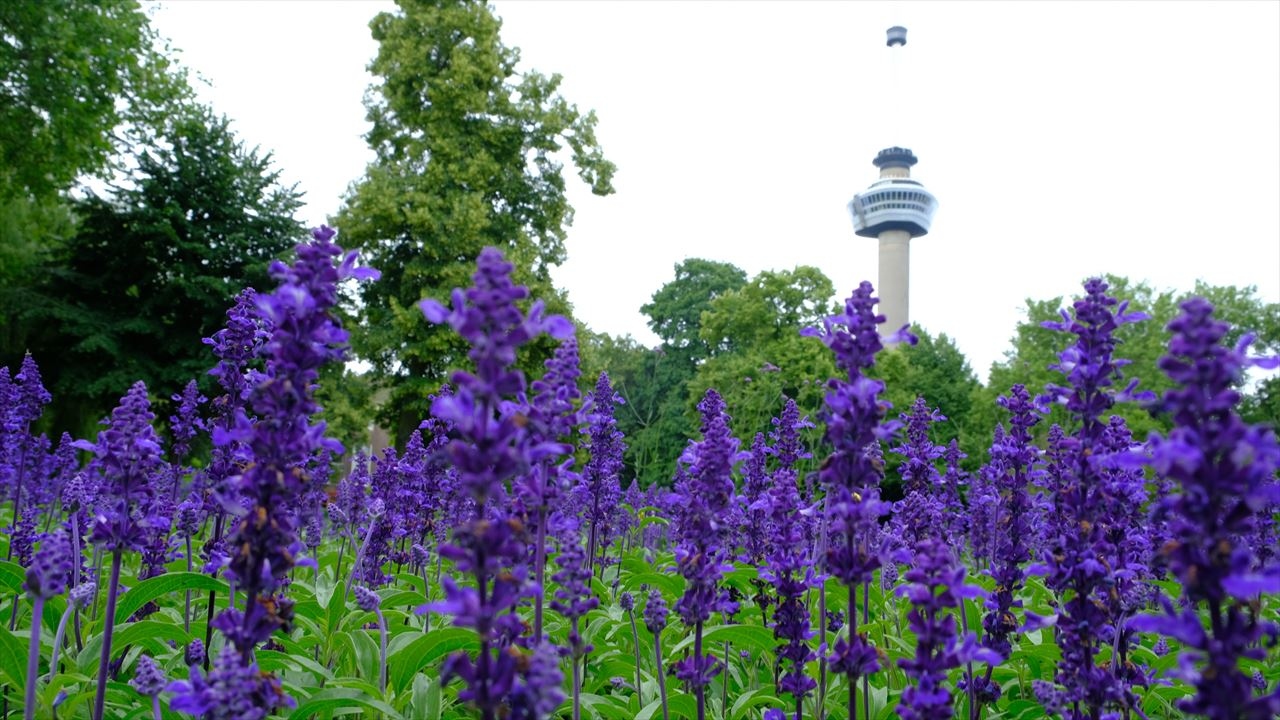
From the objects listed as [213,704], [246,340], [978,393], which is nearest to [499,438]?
[213,704]

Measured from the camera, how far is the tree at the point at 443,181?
3116cm

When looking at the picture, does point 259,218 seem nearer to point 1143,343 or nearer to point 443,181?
point 443,181

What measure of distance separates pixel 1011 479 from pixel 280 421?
4.85 metres

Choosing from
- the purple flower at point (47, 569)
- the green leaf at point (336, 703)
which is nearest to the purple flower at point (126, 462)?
the purple flower at point (47, 569)

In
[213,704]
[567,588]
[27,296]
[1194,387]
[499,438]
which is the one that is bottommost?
[213,704]

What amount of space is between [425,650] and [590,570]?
102 cm

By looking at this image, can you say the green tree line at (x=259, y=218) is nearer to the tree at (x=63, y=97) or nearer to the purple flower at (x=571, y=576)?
the tree at (x=63, y=97)

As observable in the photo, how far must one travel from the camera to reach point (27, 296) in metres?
29.5

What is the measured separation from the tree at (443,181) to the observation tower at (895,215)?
3387 inches

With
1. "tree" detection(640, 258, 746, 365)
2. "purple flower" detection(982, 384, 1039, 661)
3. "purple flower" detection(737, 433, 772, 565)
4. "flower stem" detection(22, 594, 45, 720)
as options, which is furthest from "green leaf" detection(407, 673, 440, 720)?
"tree" detection(640, 258, 746, 365)

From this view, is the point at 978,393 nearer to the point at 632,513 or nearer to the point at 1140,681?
the point at 632,513

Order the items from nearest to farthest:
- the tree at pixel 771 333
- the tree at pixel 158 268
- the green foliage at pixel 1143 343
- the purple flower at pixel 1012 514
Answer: the purple flower at pixel 1012 514, the tree at pixel 158 268, the tree at pixel 771 333, the green foliage at pixel 1143 343

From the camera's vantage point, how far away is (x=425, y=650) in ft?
15.5

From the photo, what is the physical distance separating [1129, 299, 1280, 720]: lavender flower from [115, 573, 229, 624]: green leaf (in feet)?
14.5
